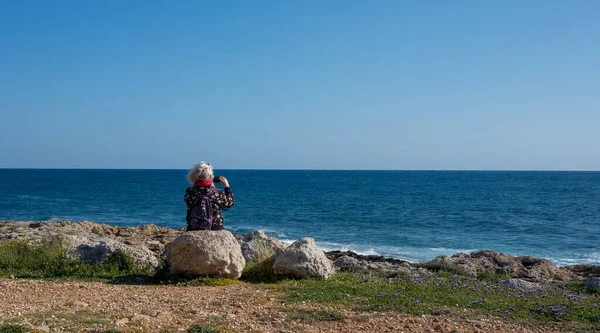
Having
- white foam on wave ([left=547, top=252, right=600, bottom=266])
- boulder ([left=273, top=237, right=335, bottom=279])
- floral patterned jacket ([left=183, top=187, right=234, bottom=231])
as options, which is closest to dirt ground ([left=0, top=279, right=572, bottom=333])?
boulder ([left=273, top=237, right=335, bottom=279])

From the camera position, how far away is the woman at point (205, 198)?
1060cm

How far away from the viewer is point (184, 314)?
7.91 metres

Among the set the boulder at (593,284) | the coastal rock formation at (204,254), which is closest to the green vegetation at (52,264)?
the coastal rock formation at (204,254)

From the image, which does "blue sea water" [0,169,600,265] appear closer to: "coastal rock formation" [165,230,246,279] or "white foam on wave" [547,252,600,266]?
"white foam on wave" [547,252,600,266]

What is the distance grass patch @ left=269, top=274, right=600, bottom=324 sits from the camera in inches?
331

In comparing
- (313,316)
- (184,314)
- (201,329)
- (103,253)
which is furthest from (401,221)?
(201,329)

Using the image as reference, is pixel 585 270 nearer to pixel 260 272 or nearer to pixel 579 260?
pixel 579 260

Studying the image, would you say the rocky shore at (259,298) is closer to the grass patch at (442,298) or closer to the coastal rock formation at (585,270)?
the grass patch at (442,298)

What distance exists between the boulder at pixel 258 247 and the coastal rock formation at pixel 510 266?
6.53 metres

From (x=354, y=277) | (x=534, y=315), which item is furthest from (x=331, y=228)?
→ (x=534, y=315)

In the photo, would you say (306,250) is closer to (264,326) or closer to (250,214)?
(264,326)

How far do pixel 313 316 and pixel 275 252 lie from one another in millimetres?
4078

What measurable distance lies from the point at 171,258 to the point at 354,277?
11.3 feet

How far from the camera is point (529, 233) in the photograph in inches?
1437
